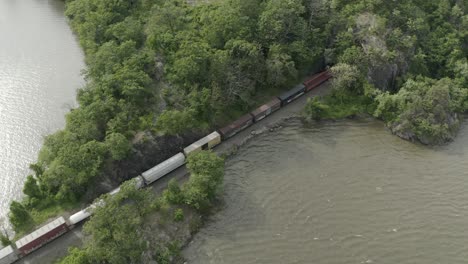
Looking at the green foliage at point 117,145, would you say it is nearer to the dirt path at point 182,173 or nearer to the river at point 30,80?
the dirt path at point 182,173

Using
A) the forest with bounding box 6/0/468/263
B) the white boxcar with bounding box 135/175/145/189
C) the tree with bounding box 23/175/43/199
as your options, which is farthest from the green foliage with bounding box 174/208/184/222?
the tree with bounding box 23/175/43/199

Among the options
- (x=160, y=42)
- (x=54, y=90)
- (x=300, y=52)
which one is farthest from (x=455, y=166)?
(x=54, y=90)

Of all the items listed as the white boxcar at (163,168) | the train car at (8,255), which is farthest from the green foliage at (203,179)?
the train car at (8,255)

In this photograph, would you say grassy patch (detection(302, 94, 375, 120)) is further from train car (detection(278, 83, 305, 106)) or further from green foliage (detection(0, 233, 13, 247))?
green foliage (detection(0, 233, 13, 247))

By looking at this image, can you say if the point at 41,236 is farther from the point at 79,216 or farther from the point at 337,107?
the point at 337,107

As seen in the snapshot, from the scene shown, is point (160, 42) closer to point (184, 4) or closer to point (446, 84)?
point (184, 4)

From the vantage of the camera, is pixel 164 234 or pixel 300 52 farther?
pixel 300 52

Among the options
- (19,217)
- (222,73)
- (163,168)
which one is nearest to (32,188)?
(19,217)
